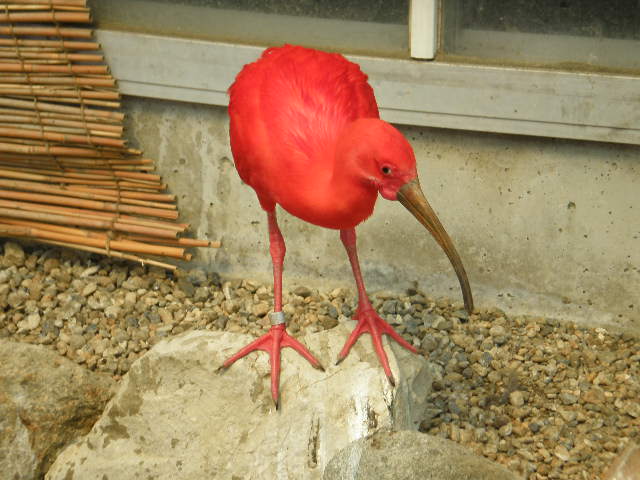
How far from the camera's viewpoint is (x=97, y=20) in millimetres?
4398

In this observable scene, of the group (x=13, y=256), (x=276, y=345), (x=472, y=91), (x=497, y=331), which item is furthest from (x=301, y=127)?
(x=13, y=256)

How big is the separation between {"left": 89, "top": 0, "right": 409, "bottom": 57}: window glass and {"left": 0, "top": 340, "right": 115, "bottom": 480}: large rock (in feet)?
5.37

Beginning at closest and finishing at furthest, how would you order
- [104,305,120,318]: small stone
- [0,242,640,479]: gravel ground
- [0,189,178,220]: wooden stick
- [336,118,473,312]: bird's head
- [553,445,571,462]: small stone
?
[336,118,473,312]: bird's head
[553,445,571,462]: small stone
[0,242,640,479]: gravel ground
[104,305,120,318]: small stone
[0,189,178,220]: wooden stick

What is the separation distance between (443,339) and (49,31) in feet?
7.62

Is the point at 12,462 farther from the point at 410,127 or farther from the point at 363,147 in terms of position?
the point at 410,127

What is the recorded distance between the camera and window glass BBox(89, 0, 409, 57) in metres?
4.04

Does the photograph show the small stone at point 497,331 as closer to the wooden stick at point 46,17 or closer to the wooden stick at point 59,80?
the wooden stick at point 59,80

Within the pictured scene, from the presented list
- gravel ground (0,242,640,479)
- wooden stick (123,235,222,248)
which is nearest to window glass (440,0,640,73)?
gravel ground (0,242,640,479)

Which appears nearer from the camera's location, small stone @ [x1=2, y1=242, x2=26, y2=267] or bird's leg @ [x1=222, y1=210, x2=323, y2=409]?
bird's leg @ [x1=222, y1=210, x2=323, y2=409]

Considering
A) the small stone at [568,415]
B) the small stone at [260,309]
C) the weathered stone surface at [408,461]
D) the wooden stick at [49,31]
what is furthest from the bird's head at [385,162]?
the wooden stick at [49,31]

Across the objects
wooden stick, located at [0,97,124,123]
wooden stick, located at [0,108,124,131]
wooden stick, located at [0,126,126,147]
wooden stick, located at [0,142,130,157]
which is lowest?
wooden stick, located at [0,142,130,157]

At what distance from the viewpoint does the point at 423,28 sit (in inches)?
154

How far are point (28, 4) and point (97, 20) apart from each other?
0.32 meters

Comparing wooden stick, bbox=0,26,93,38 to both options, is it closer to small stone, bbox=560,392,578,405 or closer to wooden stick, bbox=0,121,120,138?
wooden stick, bbox=0,121,120,138
